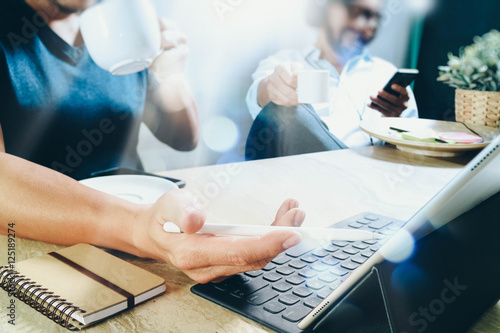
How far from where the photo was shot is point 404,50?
2.73m

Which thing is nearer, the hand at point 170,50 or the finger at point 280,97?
the hand at point 170,50

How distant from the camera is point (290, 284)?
477mm

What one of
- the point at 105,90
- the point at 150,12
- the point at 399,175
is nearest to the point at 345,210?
the point at 399,175

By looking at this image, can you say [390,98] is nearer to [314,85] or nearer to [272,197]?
[314,85]

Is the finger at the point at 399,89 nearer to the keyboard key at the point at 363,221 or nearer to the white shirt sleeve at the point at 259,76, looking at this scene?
the white shirt sleeve at the point at 259,76

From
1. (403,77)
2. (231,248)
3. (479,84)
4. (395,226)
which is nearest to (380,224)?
(395,226)

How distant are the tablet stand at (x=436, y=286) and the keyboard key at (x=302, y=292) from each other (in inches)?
2.4

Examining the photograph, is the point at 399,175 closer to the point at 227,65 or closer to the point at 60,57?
the point at 227,65

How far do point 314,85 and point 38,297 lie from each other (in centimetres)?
111

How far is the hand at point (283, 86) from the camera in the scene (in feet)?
5.37

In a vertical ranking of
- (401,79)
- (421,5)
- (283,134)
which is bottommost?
(283,134)

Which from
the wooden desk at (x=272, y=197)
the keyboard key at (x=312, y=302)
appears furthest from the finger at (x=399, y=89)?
the keyboard key at (x=312, y=302)

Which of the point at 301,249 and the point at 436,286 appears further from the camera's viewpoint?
the point at 301,249

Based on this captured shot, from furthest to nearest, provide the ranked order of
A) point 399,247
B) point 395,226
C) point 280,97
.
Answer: point 280,97 < point 395,226 < point 399,247
